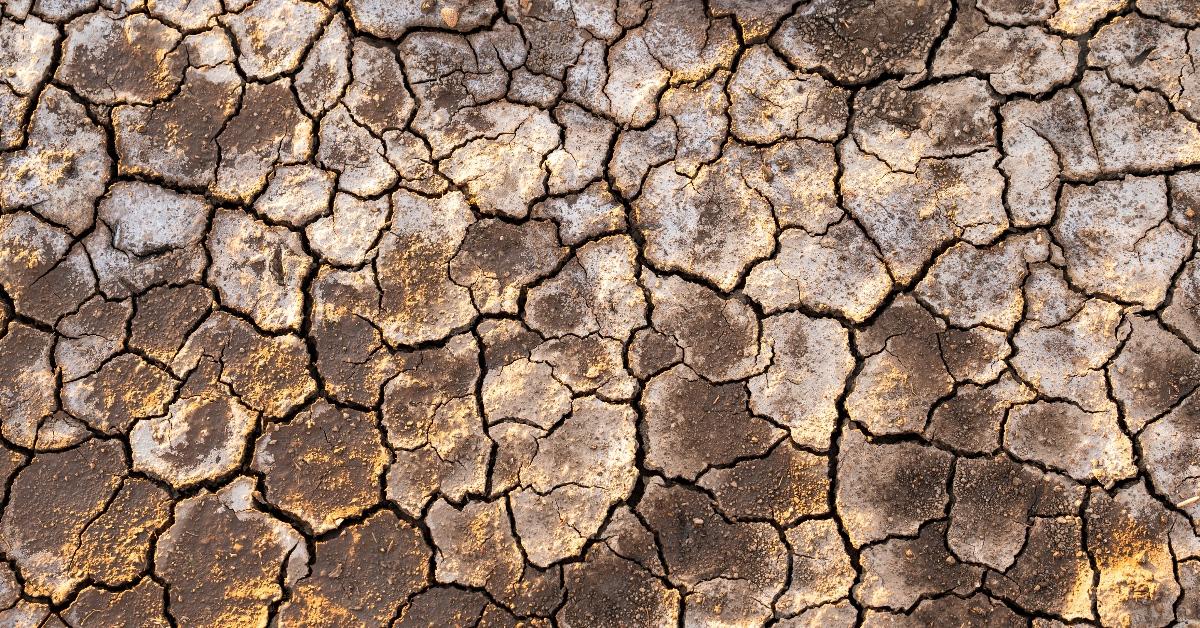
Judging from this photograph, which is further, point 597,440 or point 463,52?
point 463,52

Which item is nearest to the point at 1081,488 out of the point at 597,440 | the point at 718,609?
the point at 718,609

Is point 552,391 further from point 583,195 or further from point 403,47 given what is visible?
point 403,47

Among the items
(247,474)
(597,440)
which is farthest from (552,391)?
(247,474)

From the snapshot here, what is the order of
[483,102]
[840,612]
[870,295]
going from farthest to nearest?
[483,102], [870,295], [840,612]

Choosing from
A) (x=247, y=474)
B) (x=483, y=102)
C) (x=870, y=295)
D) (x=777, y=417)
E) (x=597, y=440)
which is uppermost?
(x=483, y=102)

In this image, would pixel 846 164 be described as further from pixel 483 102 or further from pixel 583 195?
pixel 483 102

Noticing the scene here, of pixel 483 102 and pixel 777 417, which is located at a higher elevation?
pixel 483 102

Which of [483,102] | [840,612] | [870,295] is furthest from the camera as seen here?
[483,102]
